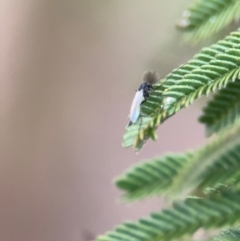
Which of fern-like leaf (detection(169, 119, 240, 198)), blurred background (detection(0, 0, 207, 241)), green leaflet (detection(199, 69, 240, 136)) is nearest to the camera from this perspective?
fern-like leaf (detection(169, 119, 240, 198))

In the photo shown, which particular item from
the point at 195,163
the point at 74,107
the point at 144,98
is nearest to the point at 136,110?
the point at 144,98

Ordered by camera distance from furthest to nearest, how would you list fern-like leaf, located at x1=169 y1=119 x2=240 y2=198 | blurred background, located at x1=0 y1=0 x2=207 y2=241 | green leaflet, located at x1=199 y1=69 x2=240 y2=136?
blurred background, located at x1=0 y1=0 x2=207 y2=241 → green leaflet, located at x1=199 y1=69 x2=240 y2=136 → fern-like leaf, located at x1=169 y1=119 x2=240 y2=198

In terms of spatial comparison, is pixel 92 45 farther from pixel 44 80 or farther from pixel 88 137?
pixel 88 137

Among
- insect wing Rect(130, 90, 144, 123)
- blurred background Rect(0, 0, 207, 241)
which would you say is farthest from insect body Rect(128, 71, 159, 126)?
blurred background Rect(0, 0, 207, 241)

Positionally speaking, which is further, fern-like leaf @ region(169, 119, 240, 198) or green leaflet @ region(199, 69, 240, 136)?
green leaflet @ region(199, 69, 240, 136)

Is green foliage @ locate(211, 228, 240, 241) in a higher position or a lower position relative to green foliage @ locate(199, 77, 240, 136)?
lower

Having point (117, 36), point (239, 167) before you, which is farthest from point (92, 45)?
point (239, 167)

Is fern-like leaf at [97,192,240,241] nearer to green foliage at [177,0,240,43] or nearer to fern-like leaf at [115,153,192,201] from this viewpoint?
fern-like leaf at [115,153,192,201]
